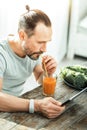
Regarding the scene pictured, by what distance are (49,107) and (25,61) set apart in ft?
1.60

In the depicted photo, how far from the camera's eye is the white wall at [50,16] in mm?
3340

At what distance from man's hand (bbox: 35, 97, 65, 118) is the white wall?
1702mm

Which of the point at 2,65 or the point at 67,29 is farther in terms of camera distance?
the point at 67,29

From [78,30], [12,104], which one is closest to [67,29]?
[78,30]

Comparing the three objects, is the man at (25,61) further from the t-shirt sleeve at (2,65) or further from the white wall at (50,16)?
the white wall at (50,16)

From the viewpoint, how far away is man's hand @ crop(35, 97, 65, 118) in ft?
5.60

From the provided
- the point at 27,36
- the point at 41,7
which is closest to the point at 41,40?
the point at 27,36

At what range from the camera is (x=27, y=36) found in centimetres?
197

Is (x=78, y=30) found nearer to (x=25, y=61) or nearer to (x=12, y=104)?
(x=25, y=61)

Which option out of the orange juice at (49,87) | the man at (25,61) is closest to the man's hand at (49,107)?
the man at (25,61)

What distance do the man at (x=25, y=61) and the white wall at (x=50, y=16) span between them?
1.22 m

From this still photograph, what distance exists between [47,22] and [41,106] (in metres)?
0.52

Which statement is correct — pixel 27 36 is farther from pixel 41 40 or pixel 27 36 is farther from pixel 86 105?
pixel 86 105

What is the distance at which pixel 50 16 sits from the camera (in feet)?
13.0
